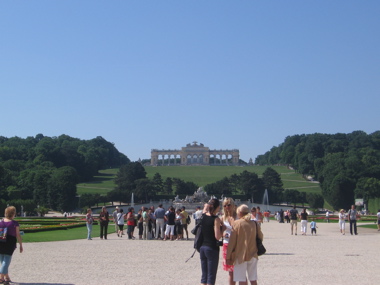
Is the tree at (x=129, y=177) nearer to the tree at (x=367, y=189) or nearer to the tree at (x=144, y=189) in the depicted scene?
the tree at (x=144, y=189)

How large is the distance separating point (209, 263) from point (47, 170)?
67493 millimetres

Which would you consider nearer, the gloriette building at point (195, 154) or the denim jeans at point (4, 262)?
the denim jeans at point (4, 262)

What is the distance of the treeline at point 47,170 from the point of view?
204 feet

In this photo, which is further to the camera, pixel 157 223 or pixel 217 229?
pixel 157 223

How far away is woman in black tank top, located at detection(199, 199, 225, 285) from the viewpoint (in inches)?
314

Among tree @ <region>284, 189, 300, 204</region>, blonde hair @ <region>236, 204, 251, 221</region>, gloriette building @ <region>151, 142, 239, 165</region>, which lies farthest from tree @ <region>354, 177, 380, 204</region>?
gloriette building @ <region>151, 142, 239, 165</region>

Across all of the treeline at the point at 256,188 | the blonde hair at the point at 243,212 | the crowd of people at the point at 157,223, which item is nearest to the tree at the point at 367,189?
the treeline at the point at 256,188

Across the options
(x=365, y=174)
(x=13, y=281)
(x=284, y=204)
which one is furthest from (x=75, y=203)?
(x=13, y=281)

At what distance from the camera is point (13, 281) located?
948 centimetres

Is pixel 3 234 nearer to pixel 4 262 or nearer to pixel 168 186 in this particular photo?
pixel 4 262

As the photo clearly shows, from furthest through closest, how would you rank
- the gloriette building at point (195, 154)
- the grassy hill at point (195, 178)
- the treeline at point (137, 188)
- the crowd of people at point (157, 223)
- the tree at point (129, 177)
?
the gloriette building at point (195, 154), the grassy hill at point (195, 178), the tree at point (129, 177), the treeline at point (137, 188), the crowd of people at point (157, 223)

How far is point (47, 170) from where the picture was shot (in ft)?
240

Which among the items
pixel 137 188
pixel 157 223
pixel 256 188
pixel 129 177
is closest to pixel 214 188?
pixel 256 188

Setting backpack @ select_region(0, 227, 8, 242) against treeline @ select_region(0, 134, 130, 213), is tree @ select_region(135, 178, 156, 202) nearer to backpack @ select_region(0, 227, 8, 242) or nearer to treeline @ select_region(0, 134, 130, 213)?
treeline @ select_region(0, 134, 130, 213)
